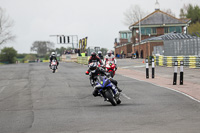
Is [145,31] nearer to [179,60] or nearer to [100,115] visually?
[179,60]

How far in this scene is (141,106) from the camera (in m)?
10.9

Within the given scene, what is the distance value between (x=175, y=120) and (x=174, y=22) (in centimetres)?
7719

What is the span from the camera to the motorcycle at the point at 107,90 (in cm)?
1115

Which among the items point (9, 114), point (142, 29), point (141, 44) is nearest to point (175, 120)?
point (9, 114)

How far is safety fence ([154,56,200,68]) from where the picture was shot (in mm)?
31669

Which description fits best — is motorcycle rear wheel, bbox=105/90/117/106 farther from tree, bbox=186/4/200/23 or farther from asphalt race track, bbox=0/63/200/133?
tree, bbox=186/4/200/23

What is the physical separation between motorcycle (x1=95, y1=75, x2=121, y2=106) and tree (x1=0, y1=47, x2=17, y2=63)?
10490 cm

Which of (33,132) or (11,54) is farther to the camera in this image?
(11,54)

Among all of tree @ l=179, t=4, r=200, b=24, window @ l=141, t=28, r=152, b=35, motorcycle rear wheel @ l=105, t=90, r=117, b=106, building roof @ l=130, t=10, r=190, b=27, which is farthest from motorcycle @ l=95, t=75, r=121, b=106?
tree @ l=179, t=4, r=200, b=24

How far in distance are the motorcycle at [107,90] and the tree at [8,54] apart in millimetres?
104902

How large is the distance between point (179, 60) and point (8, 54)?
85.3 m

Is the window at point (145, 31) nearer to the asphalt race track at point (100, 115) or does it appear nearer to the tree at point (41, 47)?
the asphalt race track at point (100, 115)

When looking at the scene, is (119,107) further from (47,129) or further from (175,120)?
(47,129)

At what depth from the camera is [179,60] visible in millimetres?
34938
